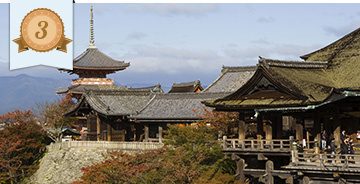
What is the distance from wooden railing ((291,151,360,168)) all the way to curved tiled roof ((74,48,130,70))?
43379 millimetres

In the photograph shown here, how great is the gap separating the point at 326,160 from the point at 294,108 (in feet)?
14.2

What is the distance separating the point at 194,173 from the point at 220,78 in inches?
1110

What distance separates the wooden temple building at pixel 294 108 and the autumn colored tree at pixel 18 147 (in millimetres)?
20228

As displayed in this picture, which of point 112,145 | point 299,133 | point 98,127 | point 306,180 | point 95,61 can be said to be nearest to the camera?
point 306,180

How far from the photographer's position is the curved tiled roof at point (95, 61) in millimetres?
73312

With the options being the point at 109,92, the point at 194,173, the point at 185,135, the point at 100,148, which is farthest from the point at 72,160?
the point at 194,173

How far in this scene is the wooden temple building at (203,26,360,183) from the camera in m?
33.6

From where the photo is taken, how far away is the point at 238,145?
3712 centimetres

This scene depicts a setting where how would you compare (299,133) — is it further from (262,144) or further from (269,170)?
(269,170)

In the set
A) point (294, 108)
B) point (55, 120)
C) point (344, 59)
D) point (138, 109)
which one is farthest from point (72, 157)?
point (294, 108)

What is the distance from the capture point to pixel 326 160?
1211 inches

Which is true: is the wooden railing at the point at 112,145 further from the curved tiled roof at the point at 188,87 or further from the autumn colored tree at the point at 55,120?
the curved tiled roof at the point at 188,87

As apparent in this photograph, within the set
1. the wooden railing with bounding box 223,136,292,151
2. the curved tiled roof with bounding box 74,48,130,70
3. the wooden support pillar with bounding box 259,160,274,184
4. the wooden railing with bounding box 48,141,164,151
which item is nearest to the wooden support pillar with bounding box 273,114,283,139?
the wooden railing with bounding box 223,136,292,151

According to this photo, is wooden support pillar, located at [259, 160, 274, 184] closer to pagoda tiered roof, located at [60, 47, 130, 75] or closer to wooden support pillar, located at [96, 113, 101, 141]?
wooden support pillar, located at [96, 113, 101, 141]
